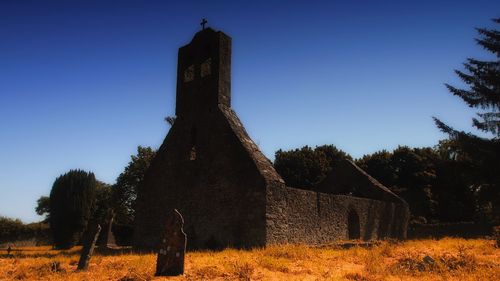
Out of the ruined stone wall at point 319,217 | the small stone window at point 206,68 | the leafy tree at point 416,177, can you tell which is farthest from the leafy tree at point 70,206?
the leafy tree at point 416,177

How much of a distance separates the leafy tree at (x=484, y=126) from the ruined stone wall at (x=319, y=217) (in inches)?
212

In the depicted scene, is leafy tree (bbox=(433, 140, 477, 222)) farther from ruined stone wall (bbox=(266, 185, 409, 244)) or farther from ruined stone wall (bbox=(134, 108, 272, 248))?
ruined stone wall (bbox=(134, 108, 272, 248))

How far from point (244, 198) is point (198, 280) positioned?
7105mm

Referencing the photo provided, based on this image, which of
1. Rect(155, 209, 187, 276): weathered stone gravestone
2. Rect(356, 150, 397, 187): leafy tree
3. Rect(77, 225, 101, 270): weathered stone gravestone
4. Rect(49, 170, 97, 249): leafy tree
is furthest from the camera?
Rect(356, 150, 397, 187): leafy tree

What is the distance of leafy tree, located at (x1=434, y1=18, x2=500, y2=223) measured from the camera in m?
18.6

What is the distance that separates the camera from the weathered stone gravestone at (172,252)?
29.8 feet

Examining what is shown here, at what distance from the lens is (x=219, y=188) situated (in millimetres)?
16547

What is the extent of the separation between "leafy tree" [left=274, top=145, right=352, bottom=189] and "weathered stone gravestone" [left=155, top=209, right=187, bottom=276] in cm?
2946

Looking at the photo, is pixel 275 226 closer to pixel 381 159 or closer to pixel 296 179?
pixel 296 179

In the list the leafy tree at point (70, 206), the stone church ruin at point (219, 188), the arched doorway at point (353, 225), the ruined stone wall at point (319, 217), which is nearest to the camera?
the ruined stone wall at point (319, 217)

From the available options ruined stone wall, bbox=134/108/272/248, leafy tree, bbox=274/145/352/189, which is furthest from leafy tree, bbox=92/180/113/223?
ruined stone wall, bbox=134/108/272/248

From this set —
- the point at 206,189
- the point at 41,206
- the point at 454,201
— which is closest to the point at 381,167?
the point at 454,201

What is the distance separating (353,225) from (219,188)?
840 cm

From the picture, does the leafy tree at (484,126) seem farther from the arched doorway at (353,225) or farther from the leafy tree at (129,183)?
the leafy tree at (129,183)
